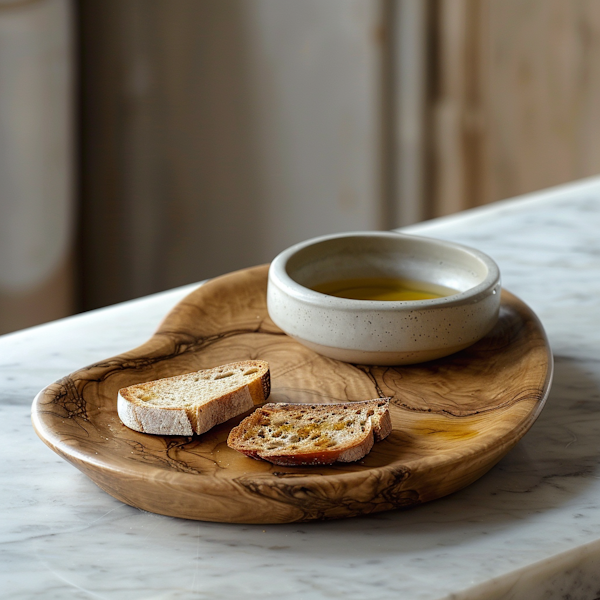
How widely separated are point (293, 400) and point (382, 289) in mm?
228

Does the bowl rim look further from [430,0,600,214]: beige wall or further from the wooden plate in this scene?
[430,0,600,214]: beige wall

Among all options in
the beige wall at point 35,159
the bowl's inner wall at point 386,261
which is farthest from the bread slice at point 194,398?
the beige wall at point 35,159

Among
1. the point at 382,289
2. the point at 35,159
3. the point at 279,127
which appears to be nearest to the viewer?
the point at 382,289

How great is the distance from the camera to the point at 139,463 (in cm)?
59

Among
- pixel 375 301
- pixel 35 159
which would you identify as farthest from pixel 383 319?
pixel 35 159

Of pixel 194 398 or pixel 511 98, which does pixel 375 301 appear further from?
pixel 511 98

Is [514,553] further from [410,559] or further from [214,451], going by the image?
[214,451]

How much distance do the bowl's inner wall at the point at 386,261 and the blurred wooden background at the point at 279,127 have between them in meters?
1.15

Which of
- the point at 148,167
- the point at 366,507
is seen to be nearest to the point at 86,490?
the point at 366,507

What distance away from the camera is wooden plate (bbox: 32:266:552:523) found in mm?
567

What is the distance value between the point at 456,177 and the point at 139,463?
198 cm

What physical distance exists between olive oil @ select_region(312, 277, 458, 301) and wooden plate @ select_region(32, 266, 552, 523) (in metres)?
0.07

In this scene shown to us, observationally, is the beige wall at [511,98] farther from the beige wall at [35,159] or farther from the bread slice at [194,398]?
the bread slice at [194,398]

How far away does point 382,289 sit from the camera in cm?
91
